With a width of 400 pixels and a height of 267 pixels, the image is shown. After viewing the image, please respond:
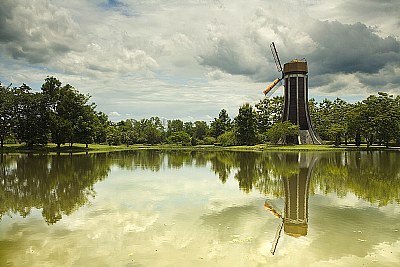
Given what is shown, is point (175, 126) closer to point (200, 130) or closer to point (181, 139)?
point (200, 130)

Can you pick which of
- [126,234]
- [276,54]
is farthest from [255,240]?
[276,54]

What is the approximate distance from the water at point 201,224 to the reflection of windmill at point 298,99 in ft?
149

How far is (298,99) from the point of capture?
65.1m

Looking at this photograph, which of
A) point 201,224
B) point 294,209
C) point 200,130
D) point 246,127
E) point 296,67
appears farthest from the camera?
point 200,130

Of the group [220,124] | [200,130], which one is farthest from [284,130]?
[200,130]

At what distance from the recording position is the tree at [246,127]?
76425 mm

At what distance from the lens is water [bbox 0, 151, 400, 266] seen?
8445 mm

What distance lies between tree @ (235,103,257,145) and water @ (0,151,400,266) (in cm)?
5612

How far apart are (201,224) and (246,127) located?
218 feet

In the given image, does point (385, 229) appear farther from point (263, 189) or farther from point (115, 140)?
point (115, 140)

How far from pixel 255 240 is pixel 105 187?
37.8 feet

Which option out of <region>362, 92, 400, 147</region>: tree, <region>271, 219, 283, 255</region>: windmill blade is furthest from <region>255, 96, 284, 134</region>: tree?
<region>271, 219, 283, 255</region>: windmill blade

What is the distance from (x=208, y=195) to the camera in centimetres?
1653

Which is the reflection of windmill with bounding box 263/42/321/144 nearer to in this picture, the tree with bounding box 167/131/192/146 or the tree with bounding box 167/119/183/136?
the tree with bounding box 167/131/192/146
